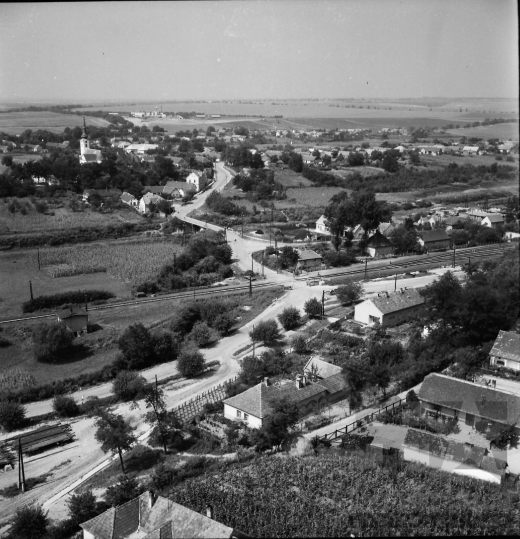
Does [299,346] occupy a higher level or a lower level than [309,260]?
lower

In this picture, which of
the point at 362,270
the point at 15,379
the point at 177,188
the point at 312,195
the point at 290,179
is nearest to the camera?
the point at 15,379

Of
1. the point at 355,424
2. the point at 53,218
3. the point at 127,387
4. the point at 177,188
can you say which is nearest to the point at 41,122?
the point at 177,188

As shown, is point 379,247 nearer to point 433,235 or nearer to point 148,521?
point 433,235

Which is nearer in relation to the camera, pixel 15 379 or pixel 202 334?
pixel 15 379

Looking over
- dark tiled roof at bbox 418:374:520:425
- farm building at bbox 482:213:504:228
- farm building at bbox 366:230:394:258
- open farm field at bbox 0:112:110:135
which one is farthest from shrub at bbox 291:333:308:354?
open farm field at bbox 0:112:110:135

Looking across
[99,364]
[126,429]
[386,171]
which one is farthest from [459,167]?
[126,429]

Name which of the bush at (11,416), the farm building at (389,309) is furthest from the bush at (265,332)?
the bush at (11,416)

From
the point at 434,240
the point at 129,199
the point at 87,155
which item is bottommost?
the point at 434,240

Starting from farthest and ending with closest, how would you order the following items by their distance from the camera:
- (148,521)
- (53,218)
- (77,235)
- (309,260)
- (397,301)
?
1. (53,218)
2. (77,235)
3. (309,260)
4. (397,301)
5. (148,521)
